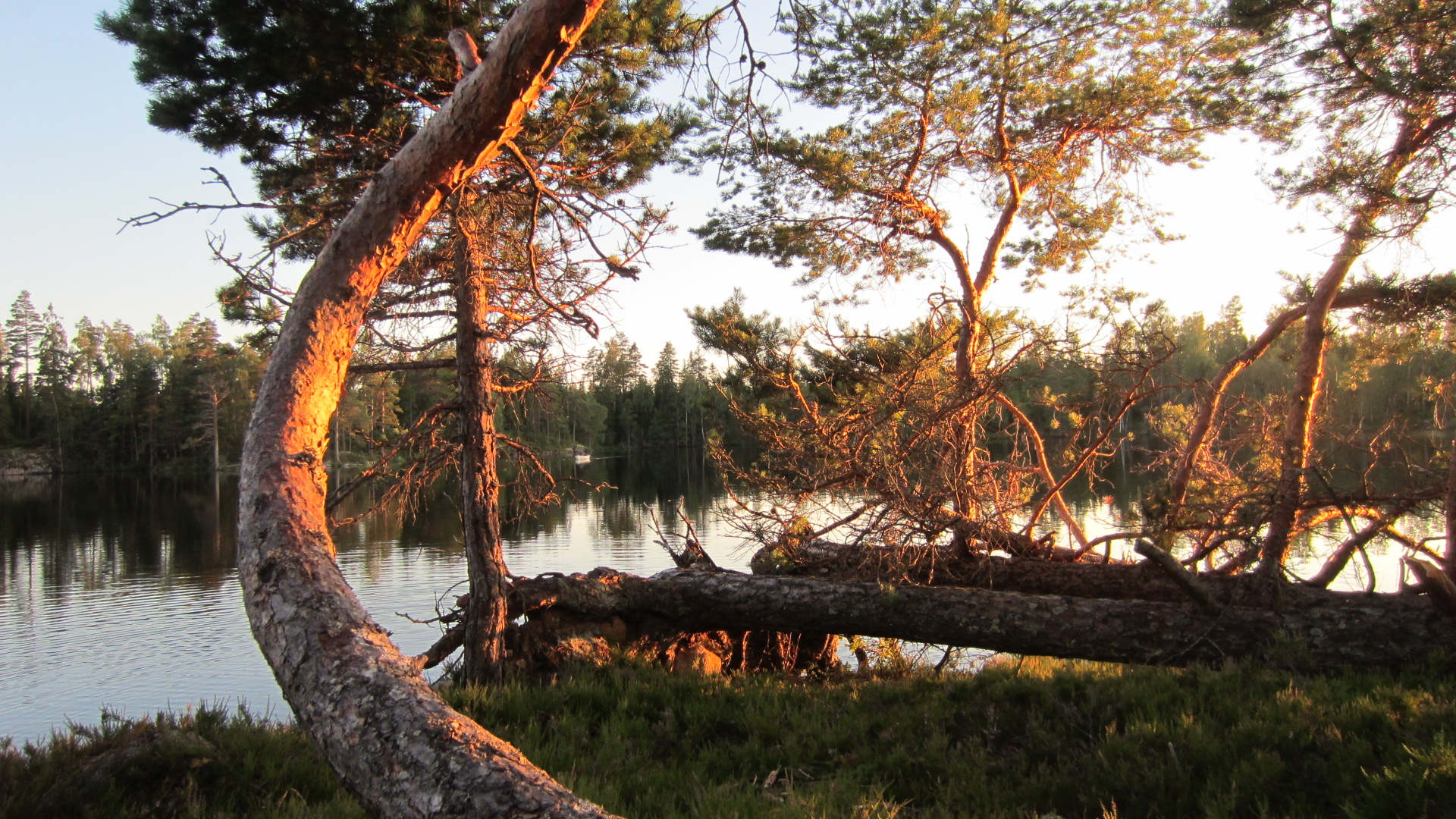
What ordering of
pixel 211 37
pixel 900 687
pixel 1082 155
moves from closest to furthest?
pixel 211 37 < pixel 900 687 < pixel 1082 155

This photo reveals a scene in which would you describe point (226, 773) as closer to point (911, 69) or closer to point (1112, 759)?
point (1112, 759)

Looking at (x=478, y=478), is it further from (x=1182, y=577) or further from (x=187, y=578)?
(x=187, y=578)

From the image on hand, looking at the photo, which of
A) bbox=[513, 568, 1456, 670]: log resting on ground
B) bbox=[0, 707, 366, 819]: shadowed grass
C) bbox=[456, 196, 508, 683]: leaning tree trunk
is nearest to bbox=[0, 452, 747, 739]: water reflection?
bbox=[456, 196, 508, 683]: leaning tree trunk

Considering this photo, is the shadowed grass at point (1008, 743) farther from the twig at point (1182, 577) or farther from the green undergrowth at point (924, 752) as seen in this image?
the twig at point (1182, 577)

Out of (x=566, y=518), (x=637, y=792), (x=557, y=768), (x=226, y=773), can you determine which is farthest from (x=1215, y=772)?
(x=566, y=518)

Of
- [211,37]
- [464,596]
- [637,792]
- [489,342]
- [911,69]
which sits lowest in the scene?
[637,792]

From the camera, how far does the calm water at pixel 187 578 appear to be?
1091 cm

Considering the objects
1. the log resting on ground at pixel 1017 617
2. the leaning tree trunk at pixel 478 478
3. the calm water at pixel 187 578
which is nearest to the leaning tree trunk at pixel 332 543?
the leaning tree trunk at pixel 478 478

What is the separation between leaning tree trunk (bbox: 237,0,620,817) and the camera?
2.03 meters

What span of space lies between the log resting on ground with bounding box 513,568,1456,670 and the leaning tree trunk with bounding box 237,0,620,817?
3.92 m

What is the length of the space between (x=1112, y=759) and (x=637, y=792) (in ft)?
8.23

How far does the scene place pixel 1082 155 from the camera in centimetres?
930

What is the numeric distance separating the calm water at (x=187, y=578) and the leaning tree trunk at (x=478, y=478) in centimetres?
40

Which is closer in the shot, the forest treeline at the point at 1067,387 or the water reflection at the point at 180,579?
the forest treeline at the point at 1067,387
